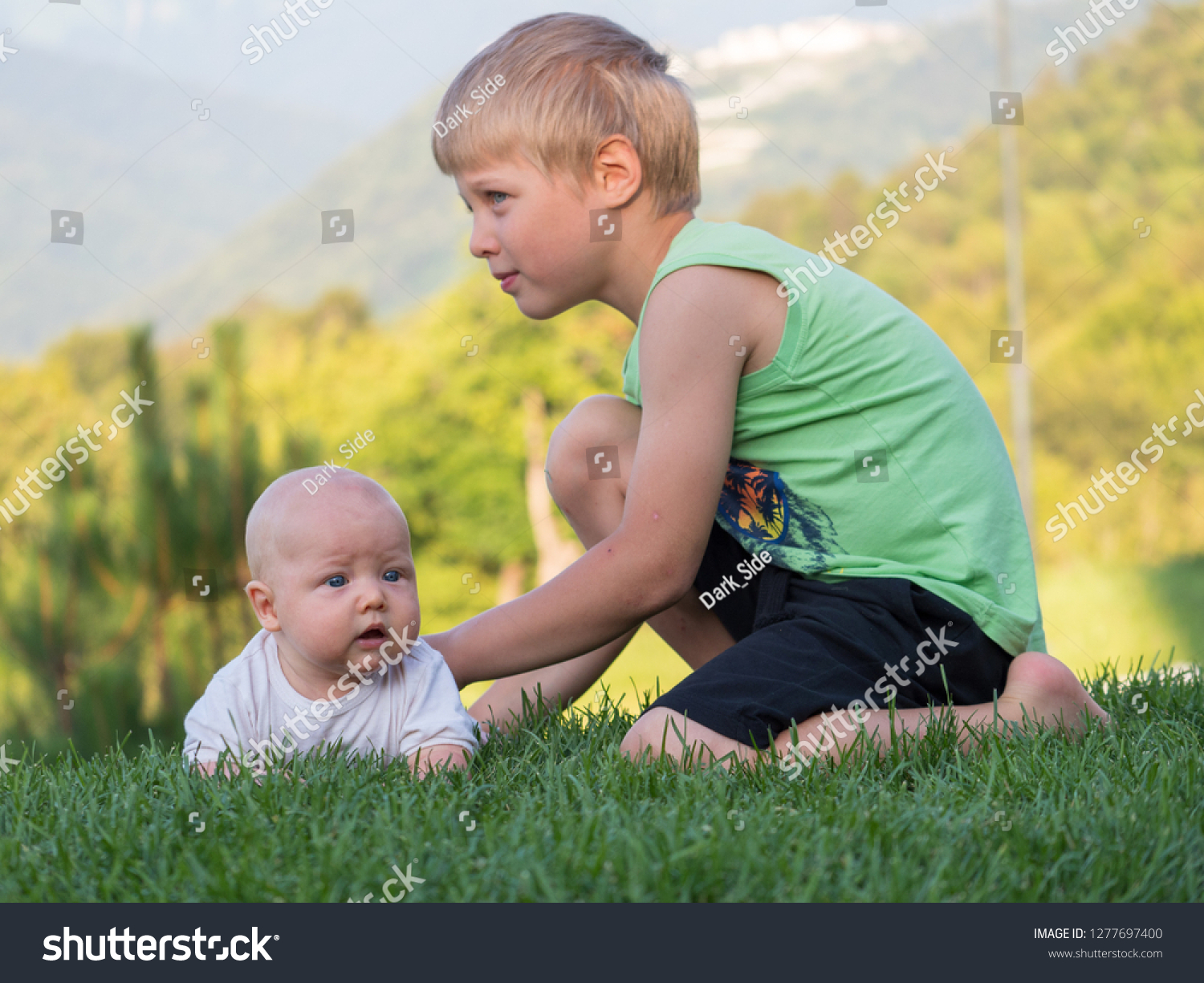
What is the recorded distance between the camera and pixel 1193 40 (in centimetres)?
1684

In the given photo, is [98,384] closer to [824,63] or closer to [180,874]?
[180,874]

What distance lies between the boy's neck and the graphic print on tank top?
0.32 meters

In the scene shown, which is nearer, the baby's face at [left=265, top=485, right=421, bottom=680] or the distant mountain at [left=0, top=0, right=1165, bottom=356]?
the baby's face at [left=265, top=485, right=421, bottom=680]

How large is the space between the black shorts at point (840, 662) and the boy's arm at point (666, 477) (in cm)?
15

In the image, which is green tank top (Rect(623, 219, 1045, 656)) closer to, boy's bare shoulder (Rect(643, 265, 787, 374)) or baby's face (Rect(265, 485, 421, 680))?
boy's bare shoulder (Rect(643, 265, 787, 374))

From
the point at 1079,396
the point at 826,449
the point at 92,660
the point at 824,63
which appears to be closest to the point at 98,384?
the point at 92,660

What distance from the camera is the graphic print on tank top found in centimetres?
171

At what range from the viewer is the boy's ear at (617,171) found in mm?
1720

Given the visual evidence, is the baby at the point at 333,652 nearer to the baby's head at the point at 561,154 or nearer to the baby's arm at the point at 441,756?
the baby's arm at the point at 441,756

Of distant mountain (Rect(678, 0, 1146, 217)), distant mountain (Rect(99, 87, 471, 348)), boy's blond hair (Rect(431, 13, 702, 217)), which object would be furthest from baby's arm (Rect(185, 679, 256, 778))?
distant mountain (Rect(678, 0, 1146, 217))

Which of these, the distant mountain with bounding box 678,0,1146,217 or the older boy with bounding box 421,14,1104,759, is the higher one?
the distant mountain with bounding box 678,0,1146,217

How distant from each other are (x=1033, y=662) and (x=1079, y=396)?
1359 cm

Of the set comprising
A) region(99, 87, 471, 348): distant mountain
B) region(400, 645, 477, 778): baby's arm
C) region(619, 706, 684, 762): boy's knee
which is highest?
region(99, 87, 471, 348): distant mountain

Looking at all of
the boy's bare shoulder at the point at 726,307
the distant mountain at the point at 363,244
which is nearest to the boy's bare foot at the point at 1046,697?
the boy's bare shoulder at the point at 726,307
